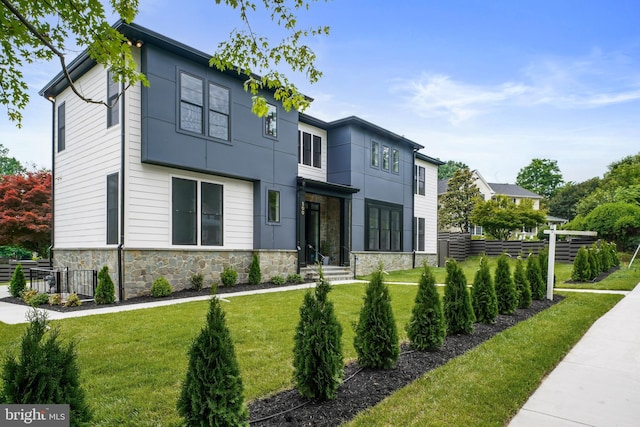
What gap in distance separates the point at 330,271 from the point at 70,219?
834cm

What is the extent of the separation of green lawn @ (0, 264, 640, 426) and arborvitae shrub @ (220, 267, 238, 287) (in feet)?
8.49

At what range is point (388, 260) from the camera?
53.4ft

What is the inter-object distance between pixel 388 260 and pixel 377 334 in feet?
41.7

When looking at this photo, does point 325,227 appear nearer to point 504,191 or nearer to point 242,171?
point 242,171

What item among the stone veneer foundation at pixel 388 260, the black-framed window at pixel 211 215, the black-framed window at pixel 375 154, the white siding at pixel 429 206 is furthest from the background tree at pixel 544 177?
the black-framed window at pixel 211 215

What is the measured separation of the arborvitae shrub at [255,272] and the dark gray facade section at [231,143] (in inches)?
17.8

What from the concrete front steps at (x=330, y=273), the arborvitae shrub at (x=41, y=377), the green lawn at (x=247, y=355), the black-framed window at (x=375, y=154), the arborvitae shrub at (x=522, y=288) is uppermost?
the black-framed window at (x=375, y=154)

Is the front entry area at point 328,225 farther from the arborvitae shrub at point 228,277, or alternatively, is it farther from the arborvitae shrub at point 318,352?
the arborvitae shrub at point 318,352

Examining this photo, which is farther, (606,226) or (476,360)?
(606,226)

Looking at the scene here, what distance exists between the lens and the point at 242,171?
10.8m

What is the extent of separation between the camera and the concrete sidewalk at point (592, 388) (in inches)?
115

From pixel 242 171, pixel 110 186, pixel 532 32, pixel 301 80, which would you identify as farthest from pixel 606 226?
pixel 110 186

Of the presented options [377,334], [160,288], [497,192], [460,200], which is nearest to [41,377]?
[377,334]

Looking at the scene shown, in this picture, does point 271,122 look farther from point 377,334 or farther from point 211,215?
point 377,334
